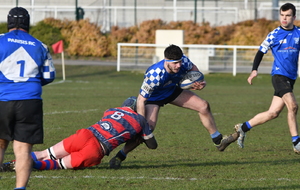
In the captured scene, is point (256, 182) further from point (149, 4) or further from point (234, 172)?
point (149, 4)

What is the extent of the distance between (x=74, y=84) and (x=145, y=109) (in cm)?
1412

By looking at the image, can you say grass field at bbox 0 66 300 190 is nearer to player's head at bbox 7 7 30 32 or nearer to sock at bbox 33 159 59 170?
sock at bbox 33 159 59 170

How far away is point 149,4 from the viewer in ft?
124

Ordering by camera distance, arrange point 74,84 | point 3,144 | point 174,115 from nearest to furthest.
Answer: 1. point 3,144
2. point 174,115
3. point 74,84

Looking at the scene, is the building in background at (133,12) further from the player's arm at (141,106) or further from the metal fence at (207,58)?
the player's arm at (141,106)

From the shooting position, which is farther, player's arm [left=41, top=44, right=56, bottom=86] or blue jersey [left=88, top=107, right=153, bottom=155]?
blue jersey [left=88, top=107, right=153, bottom=155]

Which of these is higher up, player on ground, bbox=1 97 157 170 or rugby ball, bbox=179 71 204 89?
rugby ball, bbox=179 71 204 89

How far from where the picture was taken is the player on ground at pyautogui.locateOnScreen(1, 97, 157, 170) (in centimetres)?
698

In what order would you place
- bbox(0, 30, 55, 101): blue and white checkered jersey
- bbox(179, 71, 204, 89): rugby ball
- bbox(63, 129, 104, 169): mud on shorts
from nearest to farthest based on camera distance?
bbox(0, 30, 55, 101): blue and white checkered jersey < bbox(63, 129, 104, 169): mud on shorts < bbox(179, 71, 204, 89): rugby ball

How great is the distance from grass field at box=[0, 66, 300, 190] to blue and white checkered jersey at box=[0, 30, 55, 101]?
1259 mm

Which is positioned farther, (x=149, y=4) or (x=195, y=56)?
(x=149, y=4)

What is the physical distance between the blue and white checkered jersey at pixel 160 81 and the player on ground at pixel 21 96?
235 centimetres

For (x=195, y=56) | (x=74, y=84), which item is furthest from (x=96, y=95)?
(x=195, y=56)

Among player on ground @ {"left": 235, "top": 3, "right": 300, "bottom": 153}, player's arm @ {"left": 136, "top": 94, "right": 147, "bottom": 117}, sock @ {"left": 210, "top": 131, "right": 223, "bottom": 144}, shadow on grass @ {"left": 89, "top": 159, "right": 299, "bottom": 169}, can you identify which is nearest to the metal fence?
player on ground @ {"left": 235, "top": 3, "right": 300, "bottom": 153}
